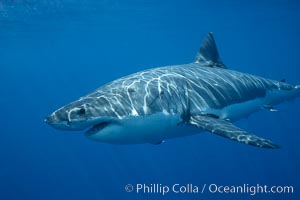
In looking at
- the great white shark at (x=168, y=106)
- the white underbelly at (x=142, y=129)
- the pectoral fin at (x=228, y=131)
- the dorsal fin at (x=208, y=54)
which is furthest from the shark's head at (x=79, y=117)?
the dorsal fin at (x=208, y=54)

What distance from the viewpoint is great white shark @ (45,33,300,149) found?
16.2 ft

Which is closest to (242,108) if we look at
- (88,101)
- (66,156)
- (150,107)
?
(150,107)

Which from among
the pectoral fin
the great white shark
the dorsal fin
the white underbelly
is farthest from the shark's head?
the dorsal fin

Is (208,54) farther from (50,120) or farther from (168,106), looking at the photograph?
(50,120)

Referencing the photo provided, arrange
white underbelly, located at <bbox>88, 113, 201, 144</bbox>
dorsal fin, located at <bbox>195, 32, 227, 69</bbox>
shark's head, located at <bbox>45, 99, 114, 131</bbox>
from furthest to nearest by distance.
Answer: dorsal fin, located at <bbox>195, 32, 227, 69</bbox>
white underbelly, located at <bbox>88, 113, 201, 144</bbox>
shark's head, located at <bbox>45, 99, 114, 131</bbox>

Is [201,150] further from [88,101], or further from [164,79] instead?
[88,101]

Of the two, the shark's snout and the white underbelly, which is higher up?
the shark's snout

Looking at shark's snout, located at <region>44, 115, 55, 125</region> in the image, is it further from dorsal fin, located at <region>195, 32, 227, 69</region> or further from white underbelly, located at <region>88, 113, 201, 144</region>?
dorsal fin, located at <region>195, 32, 227, 69</region>

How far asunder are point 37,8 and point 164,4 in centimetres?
1184

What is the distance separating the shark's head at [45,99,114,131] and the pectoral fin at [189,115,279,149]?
1.83m

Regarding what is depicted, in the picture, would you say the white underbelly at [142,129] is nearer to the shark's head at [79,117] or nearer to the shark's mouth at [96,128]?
the shark's mouth at [96,128]

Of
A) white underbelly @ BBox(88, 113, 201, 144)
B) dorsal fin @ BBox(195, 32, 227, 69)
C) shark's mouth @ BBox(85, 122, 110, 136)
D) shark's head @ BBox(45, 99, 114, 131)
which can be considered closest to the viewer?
shark's head @ BBox(45, 99, 114, 131)

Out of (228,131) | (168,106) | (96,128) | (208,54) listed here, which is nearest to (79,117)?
(96,128)

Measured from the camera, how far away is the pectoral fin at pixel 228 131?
4.98m
